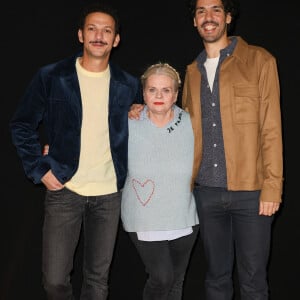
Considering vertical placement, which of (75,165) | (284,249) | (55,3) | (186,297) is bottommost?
(186,297)

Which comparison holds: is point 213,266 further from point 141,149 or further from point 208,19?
point 208,19

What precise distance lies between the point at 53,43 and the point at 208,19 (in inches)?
41.3

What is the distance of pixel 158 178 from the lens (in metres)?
2.28

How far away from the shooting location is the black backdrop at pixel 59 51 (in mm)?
2771

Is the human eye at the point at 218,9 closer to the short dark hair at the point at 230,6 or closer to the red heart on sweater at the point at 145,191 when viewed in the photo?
the short dark hair at the point at 230,6

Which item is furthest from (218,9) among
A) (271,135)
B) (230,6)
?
(271,135)

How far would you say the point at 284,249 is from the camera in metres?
3.11

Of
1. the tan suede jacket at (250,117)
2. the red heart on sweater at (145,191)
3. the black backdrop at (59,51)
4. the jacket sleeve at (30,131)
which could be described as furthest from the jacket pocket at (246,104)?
the jacket sleeve at (30,131)

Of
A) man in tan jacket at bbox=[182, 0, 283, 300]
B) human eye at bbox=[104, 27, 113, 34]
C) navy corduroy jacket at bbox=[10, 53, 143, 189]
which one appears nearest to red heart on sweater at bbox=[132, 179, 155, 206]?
navy corduroy jacket at bbox=[10, 53, 143, 189]

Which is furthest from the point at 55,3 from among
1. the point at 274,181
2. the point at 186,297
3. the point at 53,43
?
the point at 186,297

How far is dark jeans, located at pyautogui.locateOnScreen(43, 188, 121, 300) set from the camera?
2344 millimetres

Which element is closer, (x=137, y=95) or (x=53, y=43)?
(x=137, y=95)

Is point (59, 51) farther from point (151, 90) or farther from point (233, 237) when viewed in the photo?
point (233, 237)

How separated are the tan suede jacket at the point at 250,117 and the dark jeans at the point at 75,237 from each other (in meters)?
0.69
